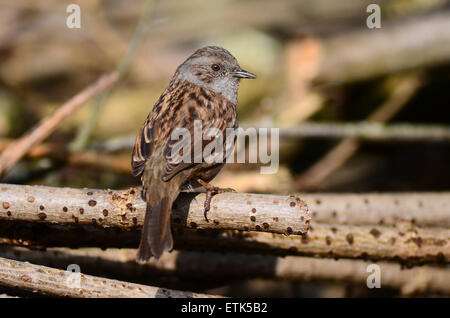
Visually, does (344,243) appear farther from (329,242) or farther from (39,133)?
(39,133)

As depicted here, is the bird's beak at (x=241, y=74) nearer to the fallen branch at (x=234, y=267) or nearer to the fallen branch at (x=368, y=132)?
the fallen branch at (x=234, y=267)

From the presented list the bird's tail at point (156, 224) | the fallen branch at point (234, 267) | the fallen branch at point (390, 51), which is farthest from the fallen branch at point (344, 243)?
the fallen branch at point (390, 51)

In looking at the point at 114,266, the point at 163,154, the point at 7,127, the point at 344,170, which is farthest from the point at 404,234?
the point at 7,127

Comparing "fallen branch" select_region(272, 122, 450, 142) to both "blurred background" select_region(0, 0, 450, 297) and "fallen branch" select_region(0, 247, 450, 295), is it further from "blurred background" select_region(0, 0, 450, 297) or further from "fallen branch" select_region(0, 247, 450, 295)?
"fallen branch" select_region(0, 247, 450, 295)

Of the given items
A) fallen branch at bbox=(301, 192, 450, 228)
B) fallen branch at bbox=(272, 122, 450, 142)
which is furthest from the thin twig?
fallen branch at bbox=(301, 192, 450, 228)

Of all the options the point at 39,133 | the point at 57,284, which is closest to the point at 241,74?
the point at 39,133
